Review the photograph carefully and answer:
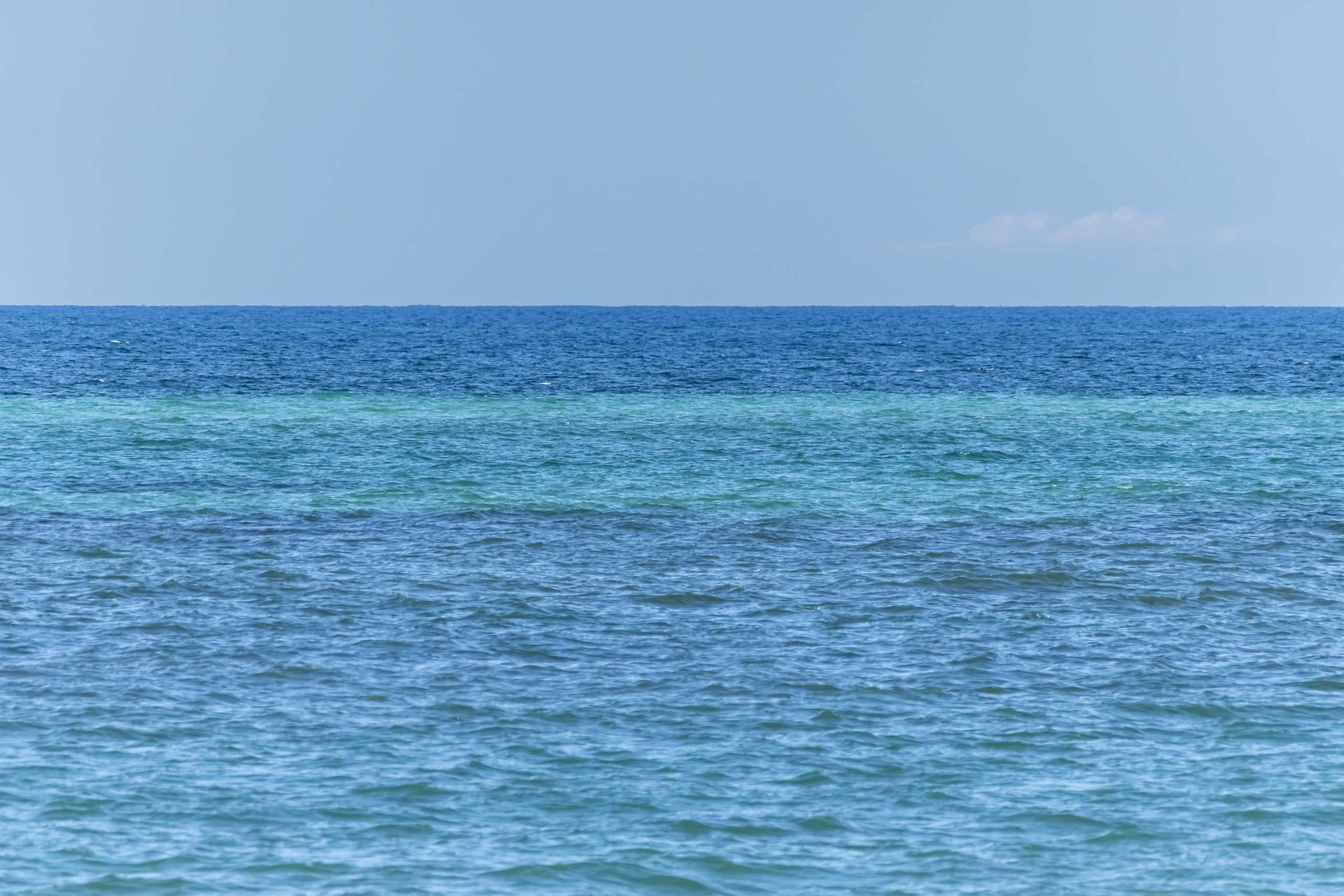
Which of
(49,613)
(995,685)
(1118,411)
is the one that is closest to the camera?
(995,685)

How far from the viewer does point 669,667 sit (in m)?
22.6

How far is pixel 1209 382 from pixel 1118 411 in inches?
955

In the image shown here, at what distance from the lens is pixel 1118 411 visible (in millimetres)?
70312

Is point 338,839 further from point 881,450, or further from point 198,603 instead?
point 881,450

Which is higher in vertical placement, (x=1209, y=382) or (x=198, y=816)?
(x=1209, y=382)

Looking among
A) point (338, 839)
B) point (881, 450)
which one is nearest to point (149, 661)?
point (338, 839)

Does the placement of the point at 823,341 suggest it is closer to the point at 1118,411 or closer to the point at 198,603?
the point at 1118,411

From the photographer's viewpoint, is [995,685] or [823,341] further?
[823,341]

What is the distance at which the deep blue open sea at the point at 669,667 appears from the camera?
15.4 meters

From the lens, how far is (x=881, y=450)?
5250 centimetres

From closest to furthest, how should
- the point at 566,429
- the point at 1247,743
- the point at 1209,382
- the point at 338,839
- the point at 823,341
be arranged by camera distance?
the point at 338,839 < the point at 1247,743 < the point at 566,429 < the point at 1209,382 < the point at 823,341

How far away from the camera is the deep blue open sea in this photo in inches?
607

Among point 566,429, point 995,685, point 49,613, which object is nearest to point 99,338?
point 566,429

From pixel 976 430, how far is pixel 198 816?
1894 inches
